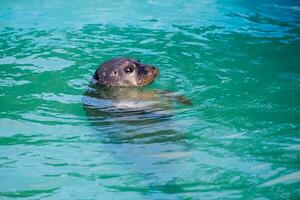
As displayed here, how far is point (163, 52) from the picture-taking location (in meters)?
9.30

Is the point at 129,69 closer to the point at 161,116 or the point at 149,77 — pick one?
the point at 149,77

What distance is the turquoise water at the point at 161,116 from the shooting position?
489 cm

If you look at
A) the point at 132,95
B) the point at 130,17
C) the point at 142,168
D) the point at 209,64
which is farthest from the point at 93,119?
the point at 130,17

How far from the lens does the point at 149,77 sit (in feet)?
24.1

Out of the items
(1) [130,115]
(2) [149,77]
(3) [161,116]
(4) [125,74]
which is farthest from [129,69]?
(3) [161,116]

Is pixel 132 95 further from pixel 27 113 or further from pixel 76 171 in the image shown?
pixel 76 171

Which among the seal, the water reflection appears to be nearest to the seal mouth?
the seal

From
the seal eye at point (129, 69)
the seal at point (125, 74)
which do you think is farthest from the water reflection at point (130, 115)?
the seal eye at point (129, 69)

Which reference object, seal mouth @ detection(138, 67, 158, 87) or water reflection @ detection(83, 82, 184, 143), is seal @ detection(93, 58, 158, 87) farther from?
water reflection @ detection(83, 82, 184, 143)

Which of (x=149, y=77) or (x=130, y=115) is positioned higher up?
(x=149, y=77)

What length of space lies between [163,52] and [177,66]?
0.92 meters

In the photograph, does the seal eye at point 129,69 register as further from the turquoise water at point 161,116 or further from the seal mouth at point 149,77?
the turquoise water at point 161,116

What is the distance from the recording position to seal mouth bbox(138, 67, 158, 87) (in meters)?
7.34

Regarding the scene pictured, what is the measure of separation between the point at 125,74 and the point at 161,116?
1.39 metres
